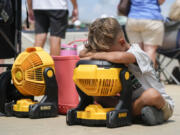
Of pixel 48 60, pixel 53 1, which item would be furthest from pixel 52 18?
pixel 48 60

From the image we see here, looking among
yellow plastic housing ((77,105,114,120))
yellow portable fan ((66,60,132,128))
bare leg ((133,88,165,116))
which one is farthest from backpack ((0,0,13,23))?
bare leg ((133,88,165,116))

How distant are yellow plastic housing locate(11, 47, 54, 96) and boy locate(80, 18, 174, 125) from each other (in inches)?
16.1

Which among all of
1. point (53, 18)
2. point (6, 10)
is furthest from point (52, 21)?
point (6, 10)

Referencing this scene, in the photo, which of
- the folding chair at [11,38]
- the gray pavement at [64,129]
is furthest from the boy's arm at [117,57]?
the folding chair at [11,38]

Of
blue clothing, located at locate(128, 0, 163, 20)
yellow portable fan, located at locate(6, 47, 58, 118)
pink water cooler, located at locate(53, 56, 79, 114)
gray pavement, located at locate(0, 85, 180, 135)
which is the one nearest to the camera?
gray pavement, located at locate(0, 85, 180, 135)

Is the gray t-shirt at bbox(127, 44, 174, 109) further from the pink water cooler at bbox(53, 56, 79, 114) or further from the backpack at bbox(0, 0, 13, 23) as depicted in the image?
the backpack at bbox(0, 0, 13, 23)

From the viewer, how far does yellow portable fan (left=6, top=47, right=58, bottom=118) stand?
2807 millimetres

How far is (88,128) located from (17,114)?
75cm

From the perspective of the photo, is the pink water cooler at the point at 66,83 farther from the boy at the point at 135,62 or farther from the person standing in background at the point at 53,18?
the person standing in background at the point at 53,18

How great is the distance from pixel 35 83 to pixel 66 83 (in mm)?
302

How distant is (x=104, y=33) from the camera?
7.93ft

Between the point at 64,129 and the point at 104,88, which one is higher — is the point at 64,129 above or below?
below

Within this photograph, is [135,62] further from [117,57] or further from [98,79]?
[98,79]

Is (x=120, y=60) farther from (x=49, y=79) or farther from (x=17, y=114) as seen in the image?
(x=17, y=114)
